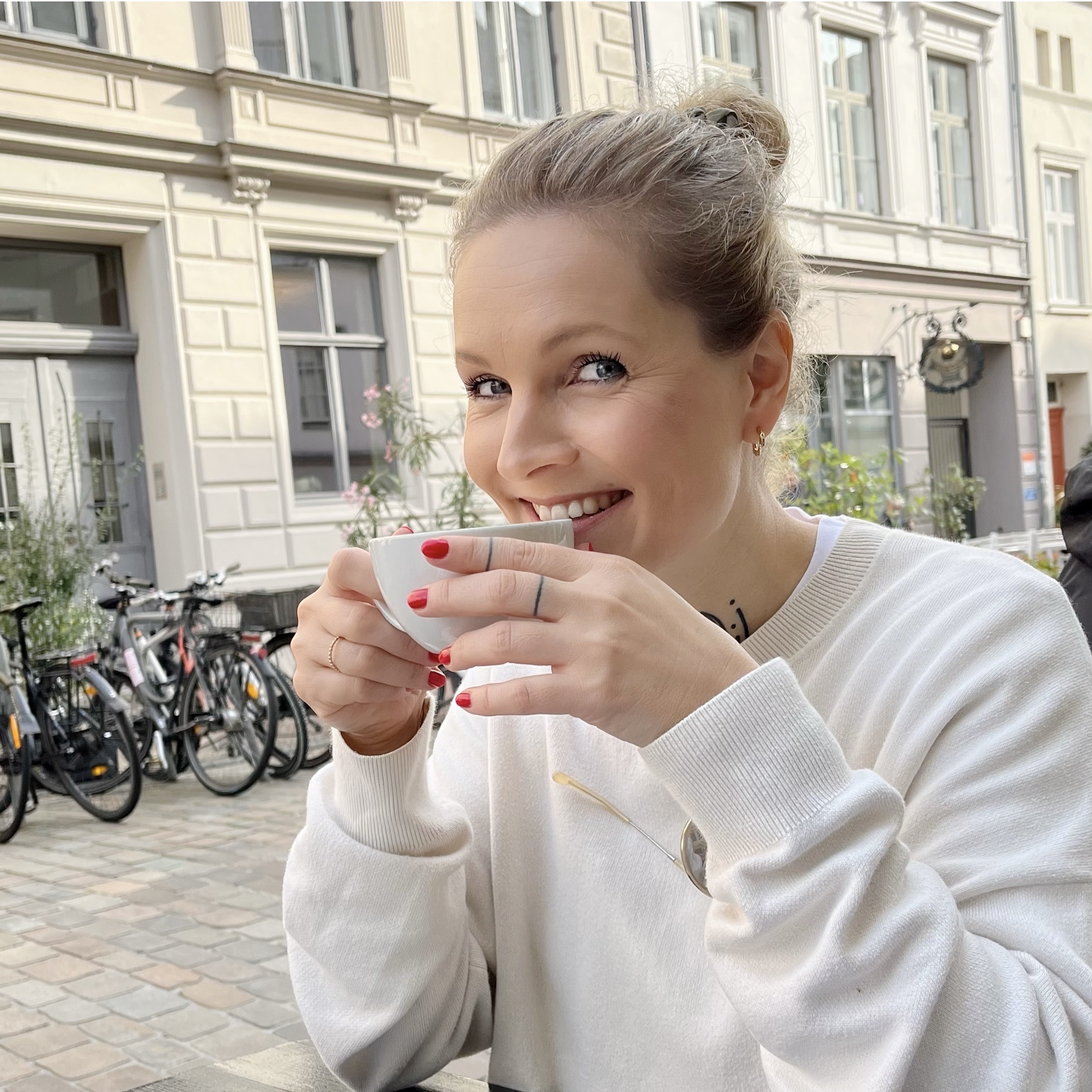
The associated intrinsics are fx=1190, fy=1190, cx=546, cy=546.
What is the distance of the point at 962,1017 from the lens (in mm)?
809

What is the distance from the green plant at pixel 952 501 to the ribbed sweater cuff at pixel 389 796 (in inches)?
490

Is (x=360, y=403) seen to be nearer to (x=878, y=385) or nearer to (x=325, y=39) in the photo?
(x=325, y=39)

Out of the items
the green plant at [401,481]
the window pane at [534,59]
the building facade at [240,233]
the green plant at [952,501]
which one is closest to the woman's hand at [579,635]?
the green plant at [401,481]

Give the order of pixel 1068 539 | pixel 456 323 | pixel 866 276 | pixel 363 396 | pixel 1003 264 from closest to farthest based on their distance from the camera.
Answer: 1. pixel 456 323
2. pixel 1068 539
3. pixel 363 396
4. pixel 866 276
5. pixel 1003 264

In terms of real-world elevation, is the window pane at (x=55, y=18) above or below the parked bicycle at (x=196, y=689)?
above

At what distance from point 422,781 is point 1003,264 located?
17.2 metres

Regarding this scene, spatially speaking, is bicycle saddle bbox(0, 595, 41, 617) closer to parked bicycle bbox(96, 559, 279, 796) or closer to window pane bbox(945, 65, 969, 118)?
parked bicycle bbox(96, 559, 279, 796)

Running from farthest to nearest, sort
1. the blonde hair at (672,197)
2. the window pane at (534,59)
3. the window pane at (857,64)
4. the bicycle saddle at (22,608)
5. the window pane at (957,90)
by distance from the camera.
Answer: the window pane at (957,90) < the window pane at (857,64) < the window pane at (534,59) < the bicycle saddle at (22,608) < the blonde hair at (672,197)

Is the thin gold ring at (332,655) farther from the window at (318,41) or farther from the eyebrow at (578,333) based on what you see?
the window at (318,41)

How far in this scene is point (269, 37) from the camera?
30.8ft

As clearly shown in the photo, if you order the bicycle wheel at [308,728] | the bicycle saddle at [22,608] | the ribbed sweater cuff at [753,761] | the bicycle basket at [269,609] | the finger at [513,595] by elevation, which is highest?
the finger at [513,595]

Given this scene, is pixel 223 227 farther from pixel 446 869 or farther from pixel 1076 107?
pixel 1076 107

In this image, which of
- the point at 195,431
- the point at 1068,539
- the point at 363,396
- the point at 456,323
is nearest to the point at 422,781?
the point at 456,323

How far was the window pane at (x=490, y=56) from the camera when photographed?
1078 cm
